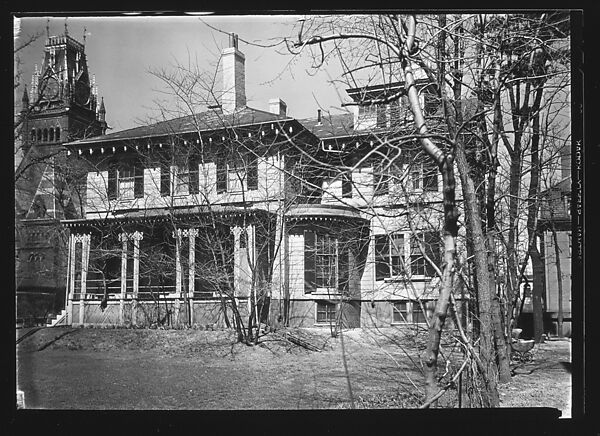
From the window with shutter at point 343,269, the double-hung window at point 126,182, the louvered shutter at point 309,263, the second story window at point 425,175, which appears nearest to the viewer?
the second story window at point 425,175

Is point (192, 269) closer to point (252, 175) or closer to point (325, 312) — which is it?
point (252, 175)

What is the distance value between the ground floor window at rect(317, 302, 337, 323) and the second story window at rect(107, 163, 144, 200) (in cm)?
417

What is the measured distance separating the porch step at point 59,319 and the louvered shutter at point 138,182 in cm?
264

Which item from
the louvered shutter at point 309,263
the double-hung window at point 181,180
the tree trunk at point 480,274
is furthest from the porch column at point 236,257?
the tree trunk at point 480,274

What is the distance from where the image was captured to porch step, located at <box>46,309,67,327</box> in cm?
711

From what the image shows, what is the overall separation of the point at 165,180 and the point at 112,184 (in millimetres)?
1484

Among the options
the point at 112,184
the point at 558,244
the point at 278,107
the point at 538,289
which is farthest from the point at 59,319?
the point at 538,289

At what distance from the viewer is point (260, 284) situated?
8805 mm

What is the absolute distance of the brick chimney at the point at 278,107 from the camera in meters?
7.80

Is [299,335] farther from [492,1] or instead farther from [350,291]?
[492,1]

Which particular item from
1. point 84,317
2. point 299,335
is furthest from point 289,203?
point 84,317

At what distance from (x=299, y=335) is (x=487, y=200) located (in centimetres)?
357

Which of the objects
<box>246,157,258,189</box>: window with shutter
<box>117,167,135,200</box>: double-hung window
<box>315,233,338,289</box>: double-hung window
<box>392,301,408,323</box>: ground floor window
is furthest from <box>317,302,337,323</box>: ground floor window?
<box>117,167,135,200</box>: double-hung window

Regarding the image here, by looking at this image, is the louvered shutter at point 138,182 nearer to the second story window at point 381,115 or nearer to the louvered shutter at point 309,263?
the louvered shutter at point 309,263
